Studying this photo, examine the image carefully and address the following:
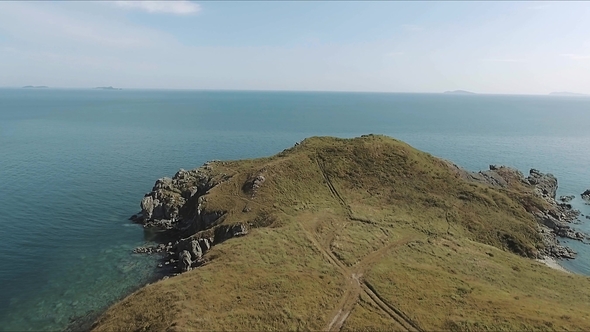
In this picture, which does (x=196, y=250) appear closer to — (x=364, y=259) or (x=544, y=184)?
(x=364, y=259)

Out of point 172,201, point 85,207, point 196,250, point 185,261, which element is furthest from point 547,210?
point 85,207

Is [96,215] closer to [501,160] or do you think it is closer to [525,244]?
[525,244]

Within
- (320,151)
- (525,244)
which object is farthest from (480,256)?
(320,151)

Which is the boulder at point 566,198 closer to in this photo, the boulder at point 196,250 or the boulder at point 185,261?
the boulder at point 196,250

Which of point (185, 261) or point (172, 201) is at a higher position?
point (172, 201)

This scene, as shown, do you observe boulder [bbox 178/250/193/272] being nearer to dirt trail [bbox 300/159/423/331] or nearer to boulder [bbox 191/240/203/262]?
boulder [bbox 191/240/203/262]
